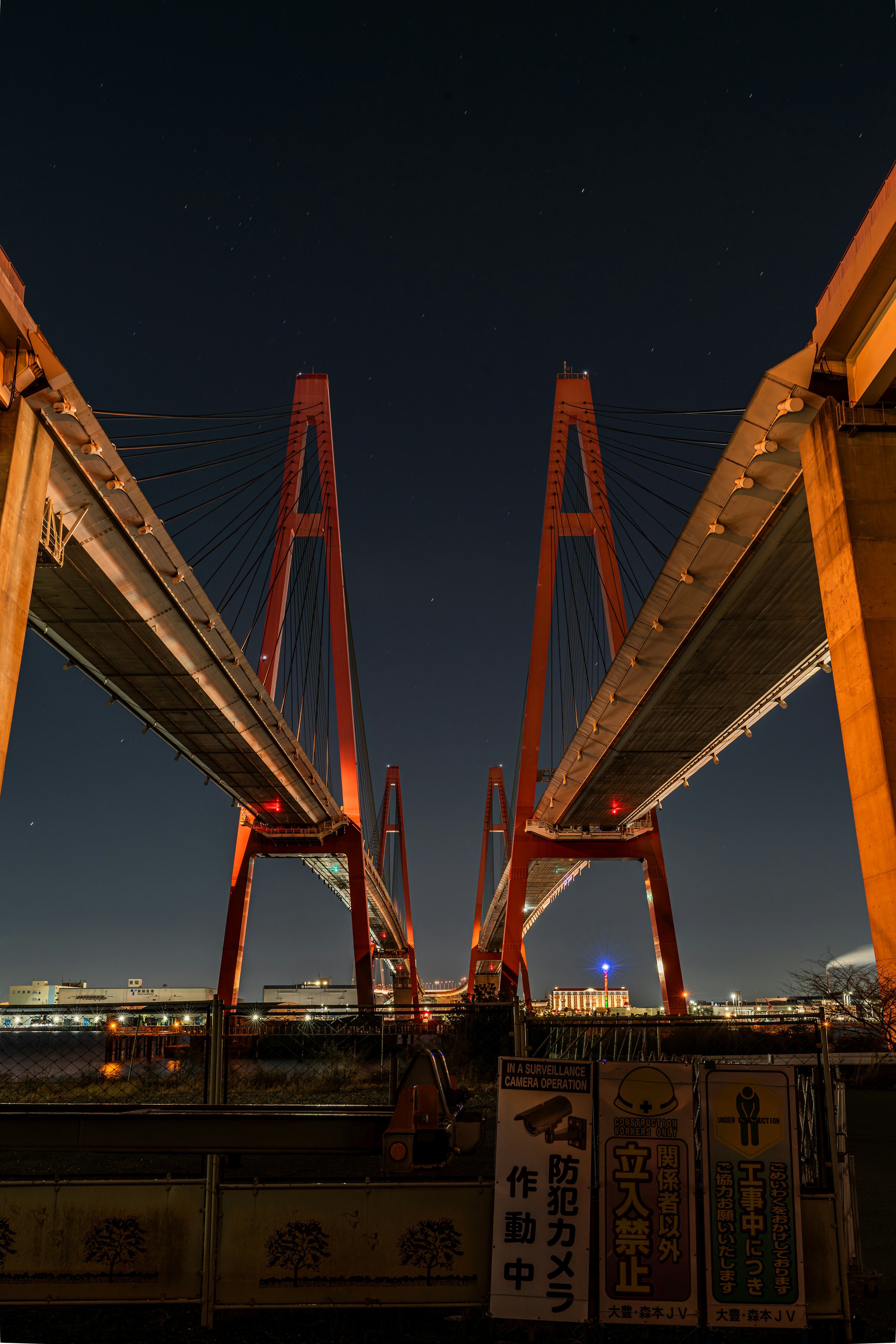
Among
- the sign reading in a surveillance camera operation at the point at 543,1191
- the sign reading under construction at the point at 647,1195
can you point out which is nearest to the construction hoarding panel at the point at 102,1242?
the sign reading in a surveillance camera operation at the point at 543,1191

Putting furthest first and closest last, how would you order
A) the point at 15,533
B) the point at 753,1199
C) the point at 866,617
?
the point at 15,533, the point at 866,617, the point at 753,1199

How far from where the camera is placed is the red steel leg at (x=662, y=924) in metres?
37.2

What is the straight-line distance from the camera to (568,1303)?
4645 mm

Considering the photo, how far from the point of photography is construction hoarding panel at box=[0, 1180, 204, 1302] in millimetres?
5062

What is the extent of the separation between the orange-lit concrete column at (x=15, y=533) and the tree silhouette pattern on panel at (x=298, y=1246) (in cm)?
740

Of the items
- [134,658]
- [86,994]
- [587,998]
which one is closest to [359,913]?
[134,658]

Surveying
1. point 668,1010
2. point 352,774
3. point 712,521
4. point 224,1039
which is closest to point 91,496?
point 712,521

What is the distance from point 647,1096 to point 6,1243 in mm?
3628

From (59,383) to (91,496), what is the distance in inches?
115

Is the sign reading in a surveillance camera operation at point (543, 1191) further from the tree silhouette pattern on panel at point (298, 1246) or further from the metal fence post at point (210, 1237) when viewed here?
the metal fence post at point (210, 1237)

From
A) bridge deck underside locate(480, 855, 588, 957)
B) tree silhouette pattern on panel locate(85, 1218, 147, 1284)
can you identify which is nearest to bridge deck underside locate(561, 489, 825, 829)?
bridge deck underside locate(480, 855, 588, 957)

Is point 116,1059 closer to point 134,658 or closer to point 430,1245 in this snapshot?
point 134,658

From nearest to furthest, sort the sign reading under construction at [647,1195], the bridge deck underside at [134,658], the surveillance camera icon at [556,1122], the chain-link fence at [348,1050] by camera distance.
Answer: the sign reading under construction at [647,1195], the surveillance camera icon at [556,1122], the chain-link fence at [348,1050], the bridge deck underside at [134,658]

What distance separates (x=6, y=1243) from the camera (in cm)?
510
